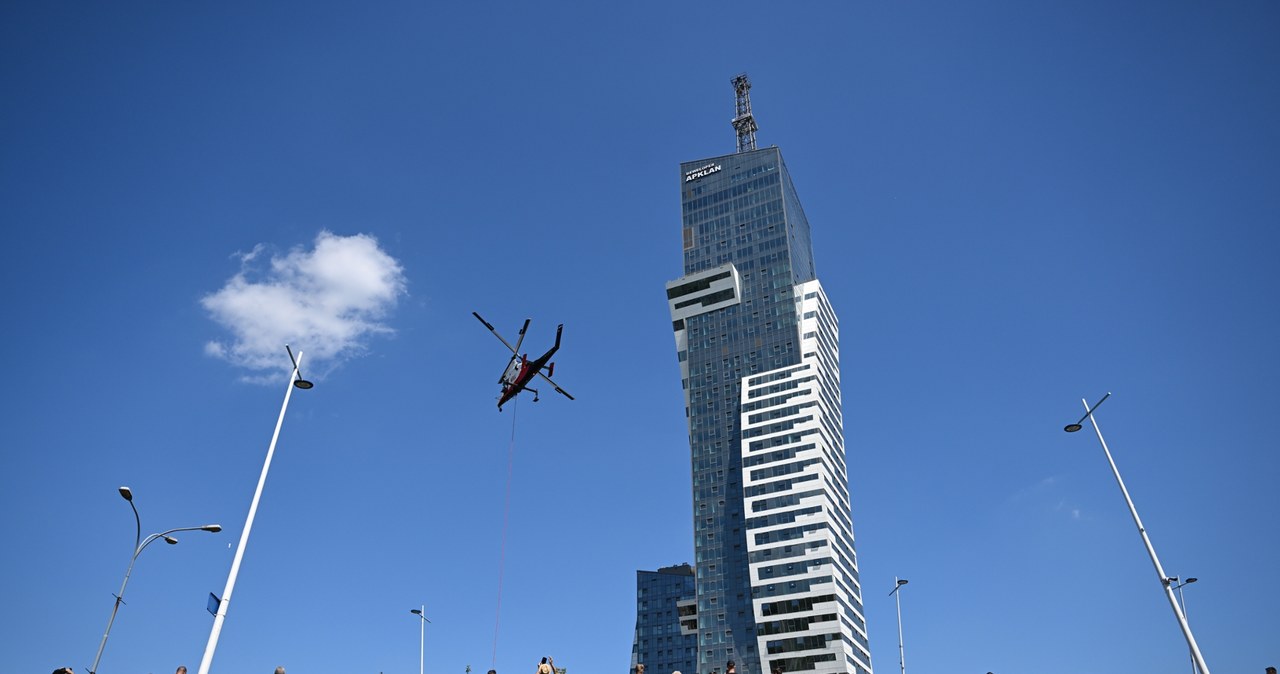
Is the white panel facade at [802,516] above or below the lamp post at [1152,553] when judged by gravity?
above

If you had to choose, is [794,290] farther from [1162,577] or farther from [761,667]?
[1162,577]

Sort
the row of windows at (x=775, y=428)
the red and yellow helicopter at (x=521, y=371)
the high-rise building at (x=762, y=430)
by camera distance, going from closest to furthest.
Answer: the red and yellow helicopter at (x=521, y=371) < the high-rise building at (x=762, y=430) < the row of windows at (x=775, y=428)

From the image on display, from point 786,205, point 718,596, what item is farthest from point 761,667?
point 786,205

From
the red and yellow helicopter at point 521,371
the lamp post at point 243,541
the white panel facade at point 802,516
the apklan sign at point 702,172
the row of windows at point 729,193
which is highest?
the apklan sign at point 702,172

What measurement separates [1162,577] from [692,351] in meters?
103

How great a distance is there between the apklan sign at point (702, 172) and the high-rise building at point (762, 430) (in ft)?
0.86

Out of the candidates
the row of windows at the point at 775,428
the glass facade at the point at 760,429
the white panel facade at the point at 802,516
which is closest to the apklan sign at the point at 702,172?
the glass facade at the point at 760,429

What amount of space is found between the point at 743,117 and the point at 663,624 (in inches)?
3997

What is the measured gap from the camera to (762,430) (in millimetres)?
116688

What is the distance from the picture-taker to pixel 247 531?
2398 cm

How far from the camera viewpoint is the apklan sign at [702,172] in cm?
14600

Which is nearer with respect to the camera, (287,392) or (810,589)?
(287,392)

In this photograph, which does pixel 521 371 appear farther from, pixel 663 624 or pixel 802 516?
pixel 663 624

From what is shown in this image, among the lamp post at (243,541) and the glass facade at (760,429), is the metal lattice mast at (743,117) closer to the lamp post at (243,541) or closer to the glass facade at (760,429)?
the glass facade at (760,429)
